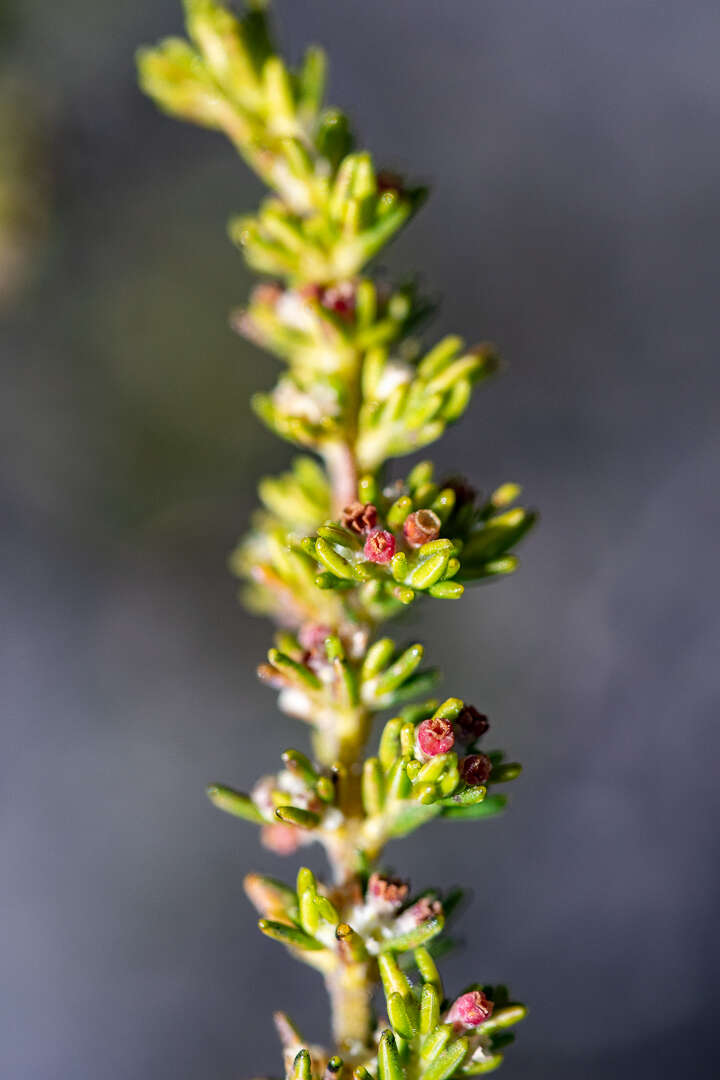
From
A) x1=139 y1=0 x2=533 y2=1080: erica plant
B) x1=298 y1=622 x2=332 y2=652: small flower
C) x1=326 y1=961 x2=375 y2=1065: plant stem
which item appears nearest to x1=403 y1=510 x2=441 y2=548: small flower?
x1=139 y1=0 x2=533 y2=1080: erica plant

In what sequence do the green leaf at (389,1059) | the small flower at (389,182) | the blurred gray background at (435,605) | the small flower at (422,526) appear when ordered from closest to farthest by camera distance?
1. the green leaf at (389,1059)
2. the small flower at (422,526)
3. the small flower at (389,182)
4. the blurred gray background at (435,605)

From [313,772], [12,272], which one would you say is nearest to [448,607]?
[12,272]

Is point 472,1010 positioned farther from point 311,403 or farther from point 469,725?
point 311,403

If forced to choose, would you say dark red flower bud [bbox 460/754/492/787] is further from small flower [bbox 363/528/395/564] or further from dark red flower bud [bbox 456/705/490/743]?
small flower [bbox 363/528/395/564]

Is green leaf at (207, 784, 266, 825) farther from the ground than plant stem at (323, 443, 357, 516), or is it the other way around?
plant stem at (323, 443, 357, 516)

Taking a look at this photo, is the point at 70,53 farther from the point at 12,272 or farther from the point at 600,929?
the point at 600,929

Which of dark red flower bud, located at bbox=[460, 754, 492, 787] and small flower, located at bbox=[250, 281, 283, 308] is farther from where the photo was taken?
small flower, located at bbox=[250, 281, 283, 308]

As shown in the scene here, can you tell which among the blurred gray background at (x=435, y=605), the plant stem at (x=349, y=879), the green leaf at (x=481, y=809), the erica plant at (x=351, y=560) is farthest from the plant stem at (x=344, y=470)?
the blurred gray background at (x=435, y=605)

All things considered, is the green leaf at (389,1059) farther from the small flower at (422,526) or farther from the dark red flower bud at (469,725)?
the small flower at (422,526)

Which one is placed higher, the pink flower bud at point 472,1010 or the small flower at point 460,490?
the small flower at point 460,490
